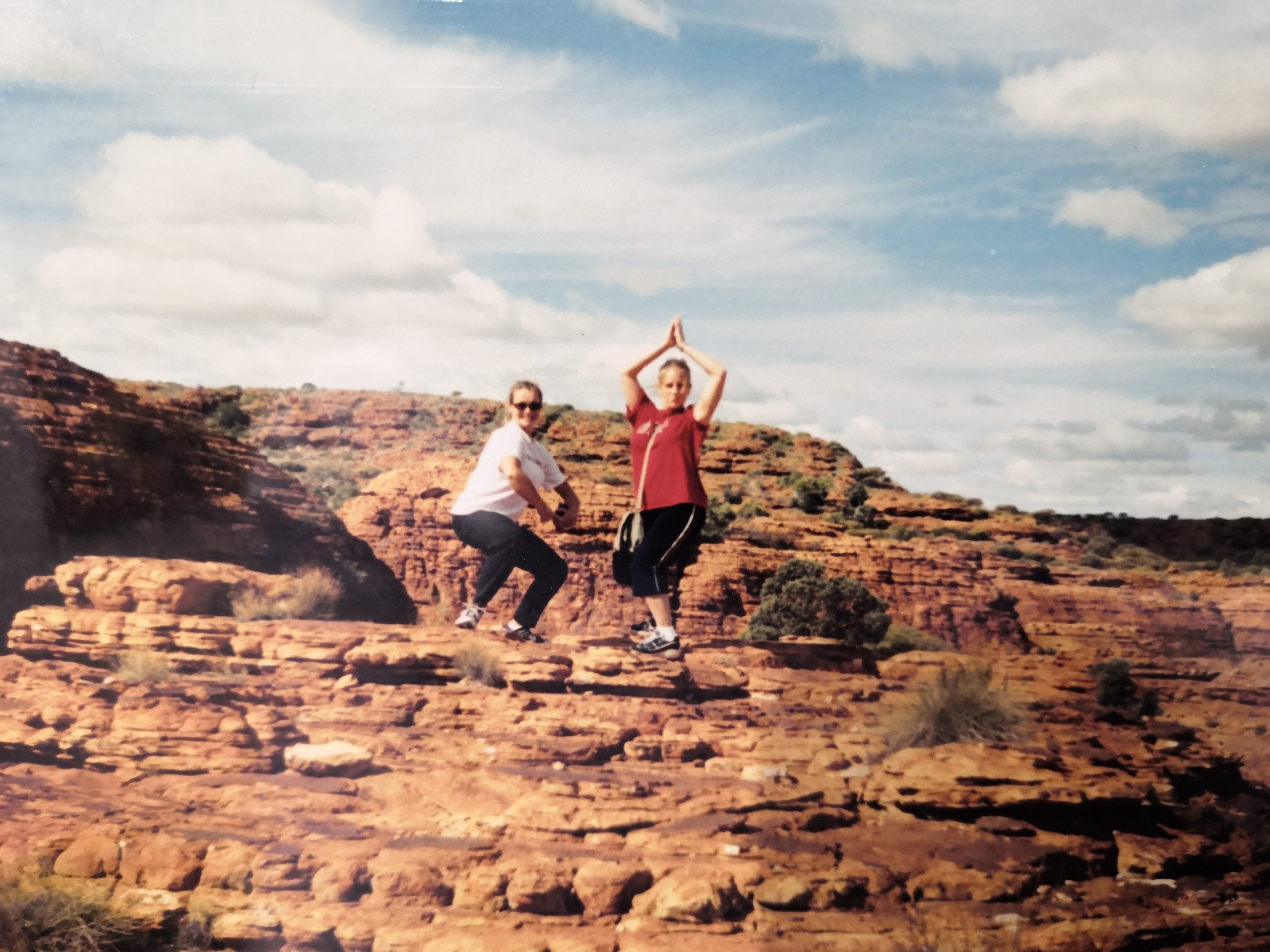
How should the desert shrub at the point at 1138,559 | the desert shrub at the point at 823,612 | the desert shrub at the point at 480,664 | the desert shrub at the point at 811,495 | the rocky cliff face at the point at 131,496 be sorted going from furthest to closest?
1. the desert shrub at the point at 811,495
2. the desert shrub at the point at 1138,559
3. the rocky cliff face at the point at 131,496
4. the desert shrub at the point at 823,612
5. the desert shrub at the point at 480,664

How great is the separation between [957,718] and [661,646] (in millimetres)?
2118

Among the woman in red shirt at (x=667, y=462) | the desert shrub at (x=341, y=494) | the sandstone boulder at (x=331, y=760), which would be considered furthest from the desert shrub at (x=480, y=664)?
the desert shrub at (x=341, y=494)

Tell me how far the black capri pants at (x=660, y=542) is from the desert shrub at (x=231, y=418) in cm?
1012

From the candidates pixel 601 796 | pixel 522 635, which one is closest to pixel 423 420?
pixel 522 635

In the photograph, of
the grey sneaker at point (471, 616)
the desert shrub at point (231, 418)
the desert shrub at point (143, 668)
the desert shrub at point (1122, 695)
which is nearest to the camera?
the grey sneaker at point (471, 616)

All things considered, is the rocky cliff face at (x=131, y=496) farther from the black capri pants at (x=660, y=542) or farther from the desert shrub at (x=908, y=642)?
the desert shrub at (x=908, y=642)

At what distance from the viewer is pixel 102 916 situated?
578cm

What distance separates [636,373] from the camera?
6.43m

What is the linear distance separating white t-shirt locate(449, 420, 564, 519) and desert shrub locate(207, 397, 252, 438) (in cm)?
920

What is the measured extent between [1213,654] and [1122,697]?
1.18 meters

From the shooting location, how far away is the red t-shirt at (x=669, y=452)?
21.2 feet

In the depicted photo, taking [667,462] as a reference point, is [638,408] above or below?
above

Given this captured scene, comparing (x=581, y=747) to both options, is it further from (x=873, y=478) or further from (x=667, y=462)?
(x=873, y=478)

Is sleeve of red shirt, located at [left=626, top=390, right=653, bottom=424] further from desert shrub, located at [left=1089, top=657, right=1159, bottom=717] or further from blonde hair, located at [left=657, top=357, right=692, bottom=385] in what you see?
desert shrub, located at [left=1089, top=657, right=1159, bottom=717]
